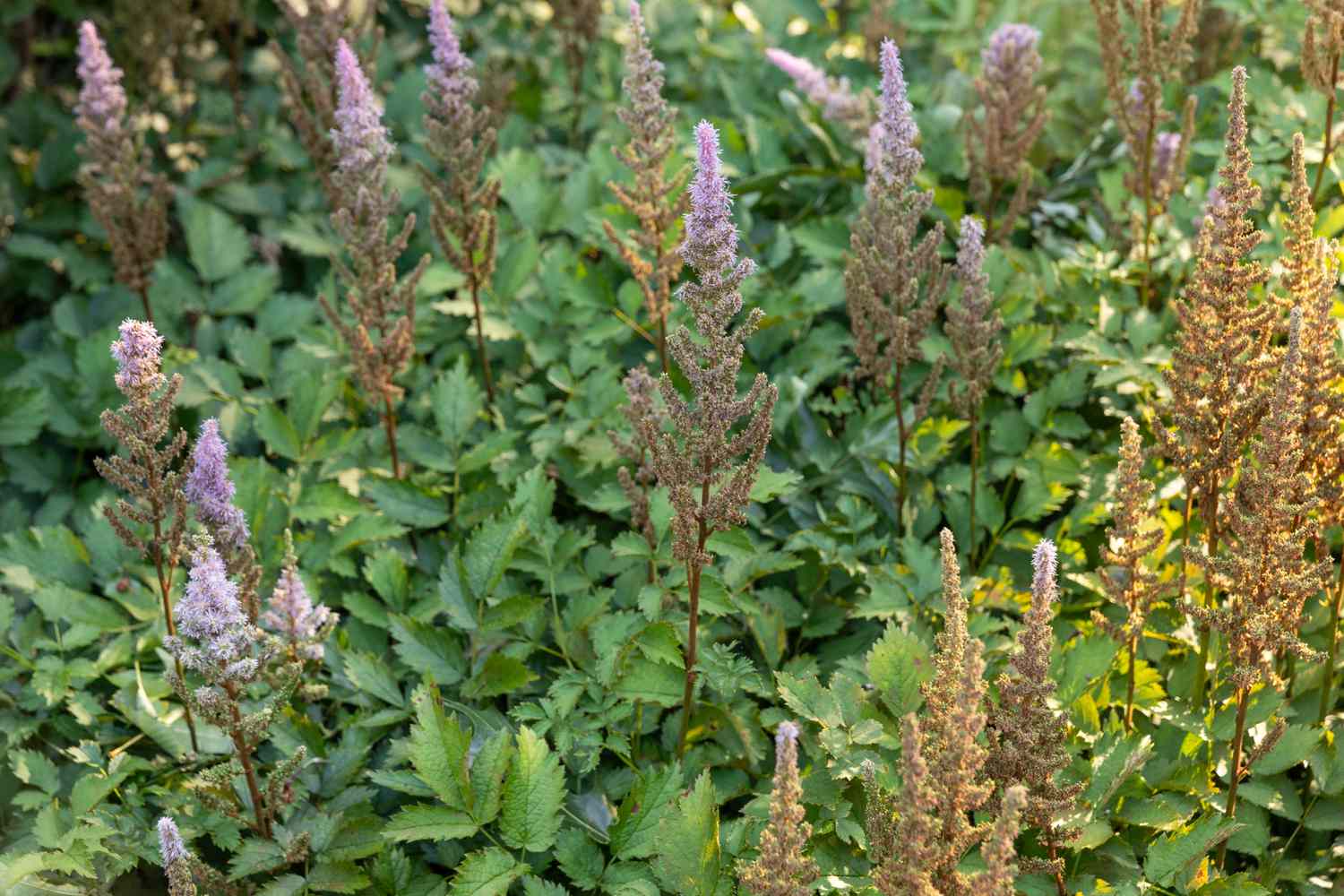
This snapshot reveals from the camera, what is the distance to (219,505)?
2645 mm

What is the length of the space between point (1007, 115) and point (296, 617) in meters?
2.33

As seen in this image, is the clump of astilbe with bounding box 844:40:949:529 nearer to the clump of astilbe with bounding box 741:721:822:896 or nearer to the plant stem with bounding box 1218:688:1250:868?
the plant stem with bounding box 1218:688:1250:868

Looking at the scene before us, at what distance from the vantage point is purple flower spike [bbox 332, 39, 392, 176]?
317 cm

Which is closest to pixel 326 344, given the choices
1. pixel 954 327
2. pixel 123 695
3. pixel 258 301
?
pixel 258 301

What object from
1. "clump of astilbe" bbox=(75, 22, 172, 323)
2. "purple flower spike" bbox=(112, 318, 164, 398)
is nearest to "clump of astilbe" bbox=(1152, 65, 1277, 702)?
"purple flower spike" bbox=(112, 318, 164, 398)

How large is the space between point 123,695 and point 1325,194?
11.3 feet

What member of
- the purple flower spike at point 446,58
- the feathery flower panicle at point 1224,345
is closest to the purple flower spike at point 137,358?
the purple flower spike at point 446,58

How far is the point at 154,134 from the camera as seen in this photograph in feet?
17.3

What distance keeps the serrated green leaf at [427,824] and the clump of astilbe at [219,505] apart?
0.51m

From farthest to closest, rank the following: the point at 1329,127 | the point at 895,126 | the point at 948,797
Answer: the point at 1329,127 < the point at 895,126 < the point at 948,797

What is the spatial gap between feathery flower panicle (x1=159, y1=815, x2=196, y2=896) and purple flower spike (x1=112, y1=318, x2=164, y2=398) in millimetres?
790

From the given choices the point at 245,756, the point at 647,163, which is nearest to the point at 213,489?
the point at 245,756

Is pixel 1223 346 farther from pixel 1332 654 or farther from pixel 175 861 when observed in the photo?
pixel 175 861

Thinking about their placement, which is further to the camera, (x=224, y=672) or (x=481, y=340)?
(x=481, y=340)
